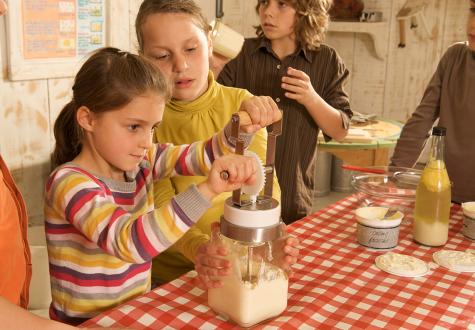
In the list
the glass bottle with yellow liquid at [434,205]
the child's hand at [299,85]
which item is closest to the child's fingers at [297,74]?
the child's hand at [299,85]

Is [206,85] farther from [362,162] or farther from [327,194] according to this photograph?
[327,194]

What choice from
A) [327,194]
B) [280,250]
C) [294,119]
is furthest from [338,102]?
[327,194]

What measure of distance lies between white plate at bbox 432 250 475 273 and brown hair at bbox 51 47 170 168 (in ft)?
2.36

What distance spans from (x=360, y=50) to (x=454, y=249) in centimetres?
358

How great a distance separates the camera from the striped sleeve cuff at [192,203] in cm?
100

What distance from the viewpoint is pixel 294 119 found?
2.14 m

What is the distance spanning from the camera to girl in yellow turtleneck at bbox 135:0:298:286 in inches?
56.1

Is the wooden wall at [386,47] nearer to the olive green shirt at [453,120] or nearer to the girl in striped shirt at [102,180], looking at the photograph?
the olive green shirt at [453,120]

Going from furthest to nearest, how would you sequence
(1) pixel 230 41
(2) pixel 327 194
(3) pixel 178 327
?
(2) pixel 327 194
(1) pixel 230 41
(3) pixel 178 327

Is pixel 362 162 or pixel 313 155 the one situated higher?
pixel 313 155

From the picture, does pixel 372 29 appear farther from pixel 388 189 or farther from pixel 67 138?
pixel 67 138

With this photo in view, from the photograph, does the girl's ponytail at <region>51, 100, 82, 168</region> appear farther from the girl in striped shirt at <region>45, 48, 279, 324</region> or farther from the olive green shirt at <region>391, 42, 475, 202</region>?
the olive green shirt at <region>391, 42, 475, 202</region>

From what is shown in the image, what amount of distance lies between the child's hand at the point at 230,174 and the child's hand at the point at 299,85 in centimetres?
88

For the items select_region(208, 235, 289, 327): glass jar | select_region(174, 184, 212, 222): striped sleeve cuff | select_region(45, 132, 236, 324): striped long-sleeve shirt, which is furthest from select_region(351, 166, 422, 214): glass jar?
select_region(174, 184, 212, 222): striped sleeve cuff
